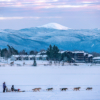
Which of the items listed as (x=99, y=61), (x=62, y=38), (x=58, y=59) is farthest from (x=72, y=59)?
(x=62, y=38)

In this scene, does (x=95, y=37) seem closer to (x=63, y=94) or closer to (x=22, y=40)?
(x=22, y=40)

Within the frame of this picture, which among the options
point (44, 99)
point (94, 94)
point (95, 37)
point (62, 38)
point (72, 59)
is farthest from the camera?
point (62, 38)

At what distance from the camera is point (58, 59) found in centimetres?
3606

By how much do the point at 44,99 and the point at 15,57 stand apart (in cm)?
3075

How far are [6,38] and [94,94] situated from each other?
198 feet

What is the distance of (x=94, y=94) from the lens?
8523 mm

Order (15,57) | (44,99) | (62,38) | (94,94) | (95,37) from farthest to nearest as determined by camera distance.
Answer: (62,38)
(95,37)
(15,57)
(94,94)
(44,99)

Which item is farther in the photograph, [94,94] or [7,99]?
[94,94]

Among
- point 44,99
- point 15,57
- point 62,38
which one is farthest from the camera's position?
point 62,38

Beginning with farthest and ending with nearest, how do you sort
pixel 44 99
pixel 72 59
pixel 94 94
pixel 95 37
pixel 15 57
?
1. pixel 95 37
2. pixel 15 57
3. pixel 72 59
4. pixel 94 94
5. pixel 44 99

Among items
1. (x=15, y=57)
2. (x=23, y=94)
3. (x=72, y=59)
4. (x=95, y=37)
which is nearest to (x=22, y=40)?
(x=95, y=37)

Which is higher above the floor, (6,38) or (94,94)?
(6,38)

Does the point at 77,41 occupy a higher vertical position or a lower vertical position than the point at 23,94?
higher

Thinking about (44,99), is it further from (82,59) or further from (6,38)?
(6,38)
